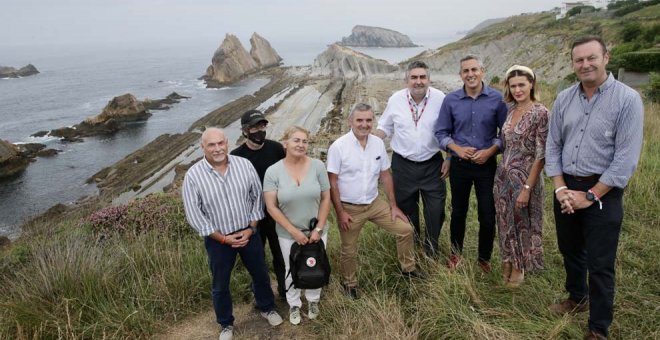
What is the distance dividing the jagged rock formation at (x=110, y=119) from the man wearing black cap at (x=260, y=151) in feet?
97.3

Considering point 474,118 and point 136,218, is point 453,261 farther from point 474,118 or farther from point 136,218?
point 136,218

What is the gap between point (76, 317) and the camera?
3561 mm

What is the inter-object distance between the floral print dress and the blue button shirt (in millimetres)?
196

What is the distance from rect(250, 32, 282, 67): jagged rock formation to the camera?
260 ft

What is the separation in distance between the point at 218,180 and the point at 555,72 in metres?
34.1

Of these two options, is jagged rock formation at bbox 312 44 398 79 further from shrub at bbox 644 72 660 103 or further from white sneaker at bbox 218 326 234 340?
white sneaker at bbox 218 326 234 340

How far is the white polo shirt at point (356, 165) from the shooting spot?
3680 millimetres

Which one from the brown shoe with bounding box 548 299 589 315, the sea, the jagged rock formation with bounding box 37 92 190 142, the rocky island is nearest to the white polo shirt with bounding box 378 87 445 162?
the brown shoe with bounding box 548 299 589 315

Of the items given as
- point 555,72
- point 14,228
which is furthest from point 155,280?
point 555,72

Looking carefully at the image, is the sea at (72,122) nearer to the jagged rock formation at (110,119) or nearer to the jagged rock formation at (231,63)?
the jagged rock formation at (110,119)

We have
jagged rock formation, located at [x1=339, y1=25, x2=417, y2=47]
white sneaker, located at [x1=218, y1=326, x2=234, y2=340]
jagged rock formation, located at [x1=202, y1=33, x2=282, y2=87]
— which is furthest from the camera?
jagged rock formation, located at [x1=339, y1=25, x2=417, y2=47]

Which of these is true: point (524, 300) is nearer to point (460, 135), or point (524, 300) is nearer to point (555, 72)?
point (460, 135)

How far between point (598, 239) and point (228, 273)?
282cm

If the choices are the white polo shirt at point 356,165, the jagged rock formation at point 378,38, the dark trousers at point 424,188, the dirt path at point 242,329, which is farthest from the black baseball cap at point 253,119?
the jagged rock formation at point 378,38
